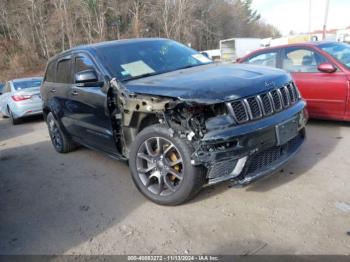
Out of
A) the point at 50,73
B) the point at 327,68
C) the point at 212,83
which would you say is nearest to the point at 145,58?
the point at 212,83

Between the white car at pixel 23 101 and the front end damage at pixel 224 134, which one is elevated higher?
the front end damage at pixel 224 134

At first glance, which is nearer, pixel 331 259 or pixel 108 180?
pixel 331 259

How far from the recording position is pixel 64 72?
17.3ft

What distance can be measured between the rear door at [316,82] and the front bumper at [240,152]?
279 cm

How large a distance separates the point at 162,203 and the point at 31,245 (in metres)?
1.34

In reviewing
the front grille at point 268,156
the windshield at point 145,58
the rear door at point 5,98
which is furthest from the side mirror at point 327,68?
the rear door at point 5,98

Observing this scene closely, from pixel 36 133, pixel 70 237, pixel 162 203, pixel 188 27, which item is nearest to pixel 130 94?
pixel 162 203

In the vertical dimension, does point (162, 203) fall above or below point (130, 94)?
below

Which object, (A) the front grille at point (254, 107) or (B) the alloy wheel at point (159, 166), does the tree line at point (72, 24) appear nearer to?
(B) the alloy wheel at point (159, 166)

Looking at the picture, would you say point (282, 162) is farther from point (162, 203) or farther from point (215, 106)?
point (162, 203)

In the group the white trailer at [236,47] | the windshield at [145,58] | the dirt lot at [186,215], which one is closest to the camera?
the dirt lot at [186,215]

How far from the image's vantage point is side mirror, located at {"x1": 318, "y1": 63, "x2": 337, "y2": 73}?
5.55m

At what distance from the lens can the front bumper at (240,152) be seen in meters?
3.01

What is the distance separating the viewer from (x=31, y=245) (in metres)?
3.11
